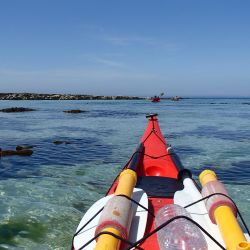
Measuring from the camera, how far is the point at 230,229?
3436mm

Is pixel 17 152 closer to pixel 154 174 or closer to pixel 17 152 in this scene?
pixel 17 152

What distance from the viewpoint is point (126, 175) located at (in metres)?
5.30

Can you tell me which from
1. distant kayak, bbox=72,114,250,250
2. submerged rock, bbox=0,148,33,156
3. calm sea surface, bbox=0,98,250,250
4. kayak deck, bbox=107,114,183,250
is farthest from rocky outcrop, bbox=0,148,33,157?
distant kayak, bbox=72,114,250,250

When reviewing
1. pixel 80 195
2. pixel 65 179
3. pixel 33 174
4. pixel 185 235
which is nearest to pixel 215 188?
pixel 185 235

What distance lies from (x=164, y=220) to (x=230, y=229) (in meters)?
0.91

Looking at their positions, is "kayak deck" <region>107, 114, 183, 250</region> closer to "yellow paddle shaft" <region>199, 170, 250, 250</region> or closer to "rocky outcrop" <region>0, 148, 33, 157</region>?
"yellow paddle shaft" <region>199, 170, 250, 250</region>

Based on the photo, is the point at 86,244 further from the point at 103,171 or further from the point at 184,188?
the point at 103,171

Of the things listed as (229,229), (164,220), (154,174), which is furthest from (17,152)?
(229,229)

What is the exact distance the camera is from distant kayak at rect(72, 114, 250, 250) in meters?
3.41

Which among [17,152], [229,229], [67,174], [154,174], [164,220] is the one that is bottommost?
[67,174]

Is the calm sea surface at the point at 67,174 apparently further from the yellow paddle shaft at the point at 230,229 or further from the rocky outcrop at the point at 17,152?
the yellow paddle shaft at the point at 230,229

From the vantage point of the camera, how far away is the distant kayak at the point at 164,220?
341 cm

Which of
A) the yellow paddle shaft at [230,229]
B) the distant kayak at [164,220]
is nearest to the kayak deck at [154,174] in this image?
the distant kayak at [164,220]

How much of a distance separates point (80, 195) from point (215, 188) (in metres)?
5.59
